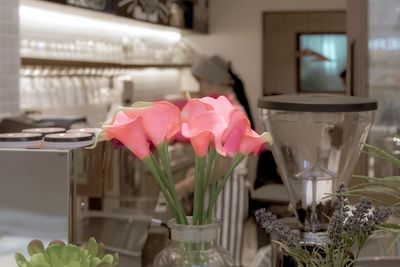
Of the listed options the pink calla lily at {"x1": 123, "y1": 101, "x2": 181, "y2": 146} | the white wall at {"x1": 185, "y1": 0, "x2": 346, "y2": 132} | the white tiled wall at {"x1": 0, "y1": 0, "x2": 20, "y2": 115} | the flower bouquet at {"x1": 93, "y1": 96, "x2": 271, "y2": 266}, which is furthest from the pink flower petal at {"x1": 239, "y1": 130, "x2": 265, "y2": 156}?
the white wall at {"x1": 185, "y1": 0, "x2": 346, "y2": 132}

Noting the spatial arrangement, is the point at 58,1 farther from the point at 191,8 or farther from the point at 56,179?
the point at 191,8

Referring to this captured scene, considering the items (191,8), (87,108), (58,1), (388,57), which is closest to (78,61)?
(87,108)

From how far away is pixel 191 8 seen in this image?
243 inches

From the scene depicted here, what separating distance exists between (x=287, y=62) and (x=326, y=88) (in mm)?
551

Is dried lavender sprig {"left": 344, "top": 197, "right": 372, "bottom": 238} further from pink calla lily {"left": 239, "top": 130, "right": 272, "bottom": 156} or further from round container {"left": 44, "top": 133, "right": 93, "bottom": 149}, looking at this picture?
round container {"left": 44, "top": 133, "right": 93, "bottom": 149}

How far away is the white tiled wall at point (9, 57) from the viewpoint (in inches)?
85.4

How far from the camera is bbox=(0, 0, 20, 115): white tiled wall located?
2.17 meters

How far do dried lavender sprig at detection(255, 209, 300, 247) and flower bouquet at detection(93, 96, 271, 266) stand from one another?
0.12 meters

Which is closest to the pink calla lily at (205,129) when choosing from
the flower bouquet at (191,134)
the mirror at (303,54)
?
the flower bouquet at (191,134)

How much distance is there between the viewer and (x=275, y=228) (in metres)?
0.99

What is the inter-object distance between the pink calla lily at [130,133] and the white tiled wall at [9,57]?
1.25 meters

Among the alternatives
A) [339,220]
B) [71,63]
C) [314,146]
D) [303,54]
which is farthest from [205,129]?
[303,54]

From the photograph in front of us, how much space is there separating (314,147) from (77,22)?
3212 mm

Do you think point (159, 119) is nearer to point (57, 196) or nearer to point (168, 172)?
point (168, 172)
